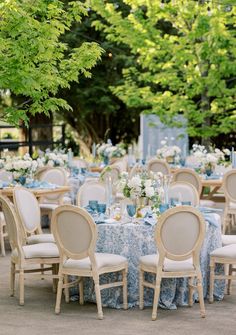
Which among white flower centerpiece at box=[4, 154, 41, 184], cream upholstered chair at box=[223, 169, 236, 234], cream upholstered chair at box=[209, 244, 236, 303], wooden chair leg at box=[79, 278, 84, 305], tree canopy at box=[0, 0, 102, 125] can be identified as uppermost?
tree canopy at box=[0, 0, 102, 125]

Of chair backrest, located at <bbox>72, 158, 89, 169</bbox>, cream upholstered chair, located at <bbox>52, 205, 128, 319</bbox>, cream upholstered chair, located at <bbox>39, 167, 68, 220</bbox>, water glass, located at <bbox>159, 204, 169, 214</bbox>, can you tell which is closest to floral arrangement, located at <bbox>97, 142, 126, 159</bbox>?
chair backrest, located at <bbox>72, 158, 89, 169</bbox>

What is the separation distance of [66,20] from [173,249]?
288cm

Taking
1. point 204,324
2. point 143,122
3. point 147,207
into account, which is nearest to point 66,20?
point 147,207

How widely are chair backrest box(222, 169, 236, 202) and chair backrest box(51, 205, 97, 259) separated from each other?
472 centimetres

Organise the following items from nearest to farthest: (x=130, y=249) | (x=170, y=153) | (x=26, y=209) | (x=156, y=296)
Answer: (x=156, y=296)
(x=130, y=249)
(x=26, y=209)
(x=170, y=153)

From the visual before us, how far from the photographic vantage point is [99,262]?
308 inches

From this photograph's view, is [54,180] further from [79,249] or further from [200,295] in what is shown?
[200,295]

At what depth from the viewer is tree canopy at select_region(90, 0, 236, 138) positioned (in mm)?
17250

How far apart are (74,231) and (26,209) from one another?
1.46 m

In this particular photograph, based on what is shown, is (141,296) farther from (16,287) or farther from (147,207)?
(16,287)

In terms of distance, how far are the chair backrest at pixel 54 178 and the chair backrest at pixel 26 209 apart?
3699 mm

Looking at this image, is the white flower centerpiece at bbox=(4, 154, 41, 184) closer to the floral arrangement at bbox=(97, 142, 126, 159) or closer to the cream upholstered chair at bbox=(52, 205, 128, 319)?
the cream upholstered chair at bbox=(52, 205, 128, 319)

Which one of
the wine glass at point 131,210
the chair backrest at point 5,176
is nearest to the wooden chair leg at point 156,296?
the wine glass at point 131,210

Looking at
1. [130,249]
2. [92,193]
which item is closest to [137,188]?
[130,249]
